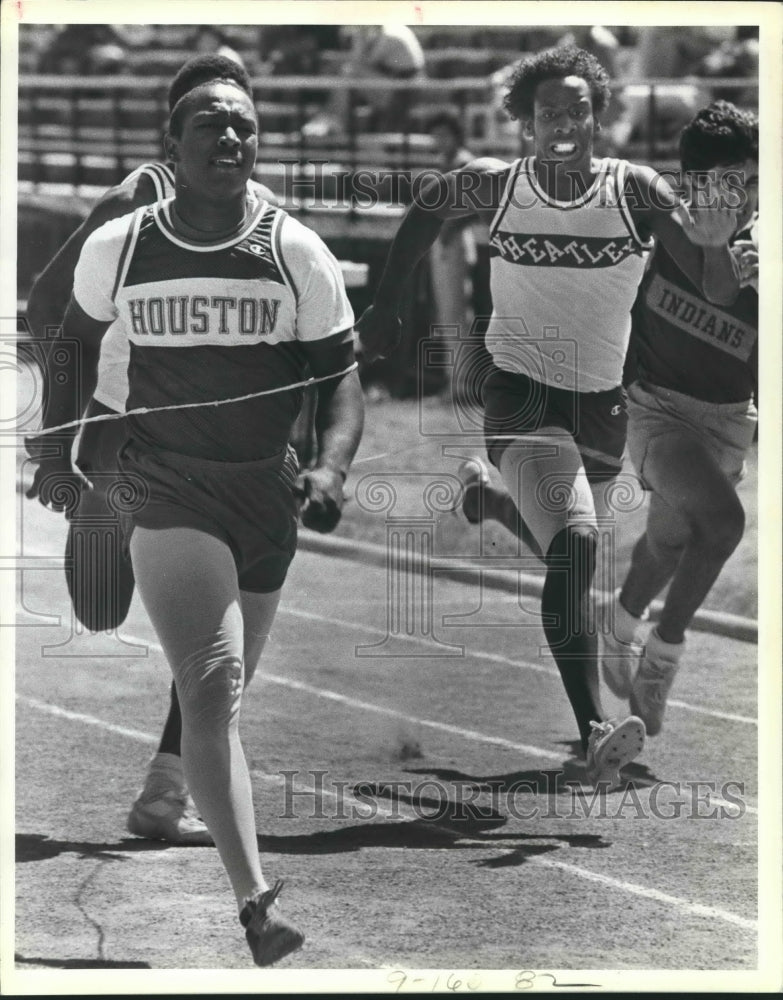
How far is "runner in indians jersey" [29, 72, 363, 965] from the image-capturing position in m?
4.96

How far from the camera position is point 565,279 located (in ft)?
20.0

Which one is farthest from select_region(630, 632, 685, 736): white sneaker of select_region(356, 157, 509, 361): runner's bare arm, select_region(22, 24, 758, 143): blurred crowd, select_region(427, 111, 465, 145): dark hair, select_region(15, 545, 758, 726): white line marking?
select_region(427, 111, 465, 145): dark hair

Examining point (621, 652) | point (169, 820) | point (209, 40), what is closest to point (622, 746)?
point (621, 652)

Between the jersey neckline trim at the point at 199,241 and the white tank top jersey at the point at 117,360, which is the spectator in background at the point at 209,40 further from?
the jersey neckline trim at the point at 199,241

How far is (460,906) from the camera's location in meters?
5.64

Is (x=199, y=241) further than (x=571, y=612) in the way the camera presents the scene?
No

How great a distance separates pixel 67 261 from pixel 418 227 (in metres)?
1.11

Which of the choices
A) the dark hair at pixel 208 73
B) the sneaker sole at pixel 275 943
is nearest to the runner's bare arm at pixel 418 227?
the dark hair at pixel 208 73

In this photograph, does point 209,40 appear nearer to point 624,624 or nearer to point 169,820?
point 624,624

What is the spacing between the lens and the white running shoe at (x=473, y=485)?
636 cm

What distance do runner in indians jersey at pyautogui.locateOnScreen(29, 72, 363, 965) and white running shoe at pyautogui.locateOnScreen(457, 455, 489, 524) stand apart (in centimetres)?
122

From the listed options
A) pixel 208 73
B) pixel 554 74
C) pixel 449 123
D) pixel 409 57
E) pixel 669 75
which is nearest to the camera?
pixel 208 73

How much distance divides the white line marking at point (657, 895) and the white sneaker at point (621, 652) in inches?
32.6

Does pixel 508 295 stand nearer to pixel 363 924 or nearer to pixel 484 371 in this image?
pixel 484 371
